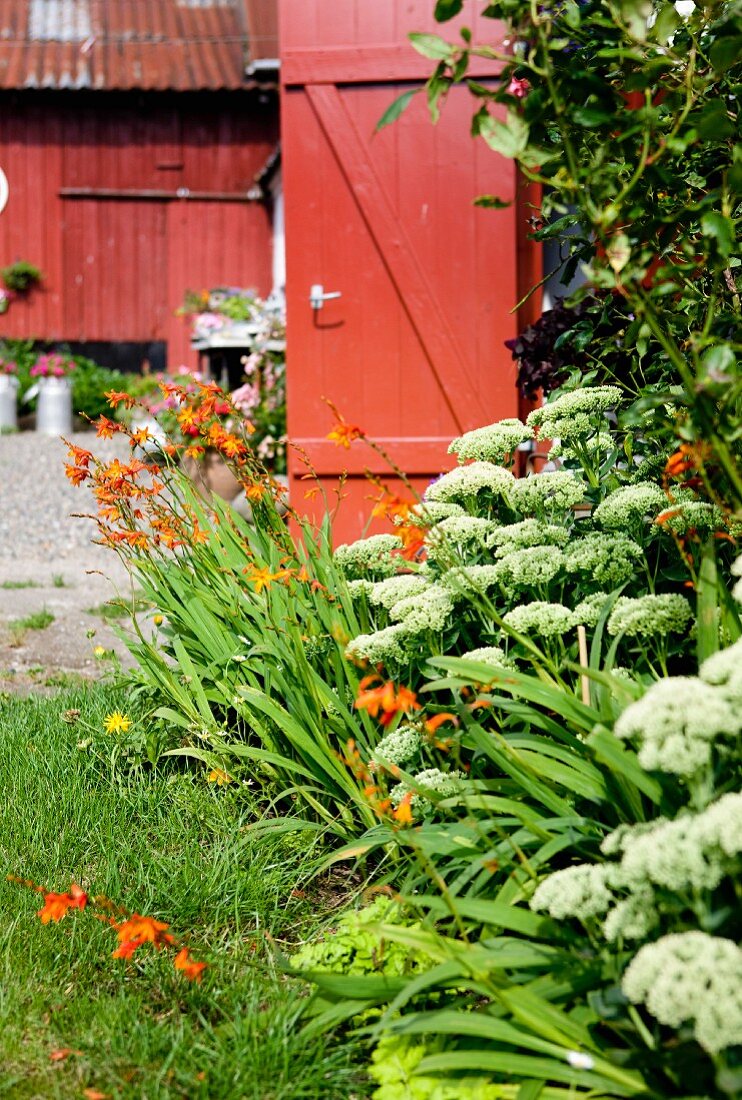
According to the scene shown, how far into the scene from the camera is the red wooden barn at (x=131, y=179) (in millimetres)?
12391

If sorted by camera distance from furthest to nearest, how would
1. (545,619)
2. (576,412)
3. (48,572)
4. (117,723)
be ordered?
(48,572) < (117,723) < (576,412) < (545,619)

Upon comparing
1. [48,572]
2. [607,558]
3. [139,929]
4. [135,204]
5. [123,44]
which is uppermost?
[123,44]

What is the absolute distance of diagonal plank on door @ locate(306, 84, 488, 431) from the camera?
196 inches

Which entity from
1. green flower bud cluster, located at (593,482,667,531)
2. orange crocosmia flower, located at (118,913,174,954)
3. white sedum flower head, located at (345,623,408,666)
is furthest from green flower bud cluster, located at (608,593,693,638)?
orange crocosmia flower, located at (118,913,174,954)

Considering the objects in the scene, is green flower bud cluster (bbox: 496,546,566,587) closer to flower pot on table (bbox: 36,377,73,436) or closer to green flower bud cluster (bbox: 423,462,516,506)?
green flower bud cluster (bbox: 423,462,516,506)

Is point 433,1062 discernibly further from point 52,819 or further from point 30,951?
point 52,819

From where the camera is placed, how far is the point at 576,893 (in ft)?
4.46

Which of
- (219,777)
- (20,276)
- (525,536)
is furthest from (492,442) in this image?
(20,276)

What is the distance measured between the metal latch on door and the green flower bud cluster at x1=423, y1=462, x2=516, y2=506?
2.92m

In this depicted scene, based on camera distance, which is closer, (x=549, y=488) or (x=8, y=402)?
(x=549, y=488)

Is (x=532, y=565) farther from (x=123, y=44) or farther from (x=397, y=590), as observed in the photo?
(x=123, y=44)

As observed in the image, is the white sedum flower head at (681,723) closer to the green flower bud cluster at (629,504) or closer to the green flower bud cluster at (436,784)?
the green flower bud cluster at (436,784)

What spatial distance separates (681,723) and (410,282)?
13.0 feet

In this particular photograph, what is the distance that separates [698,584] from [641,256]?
1.61 feet
